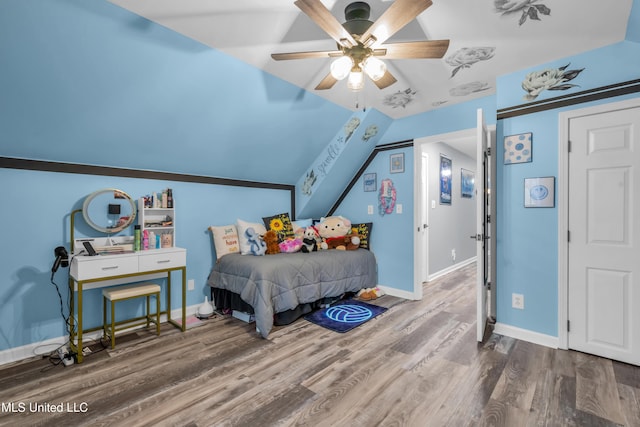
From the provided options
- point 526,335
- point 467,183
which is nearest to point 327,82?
point 526,335

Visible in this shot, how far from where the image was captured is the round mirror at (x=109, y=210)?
258cm

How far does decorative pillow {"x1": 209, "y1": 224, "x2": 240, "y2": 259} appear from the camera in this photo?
3391 millimetres

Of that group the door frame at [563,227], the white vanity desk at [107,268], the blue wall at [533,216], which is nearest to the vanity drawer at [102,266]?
the white vanity desk at [107,268]

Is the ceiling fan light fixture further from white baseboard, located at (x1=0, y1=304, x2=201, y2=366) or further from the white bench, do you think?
white baseboard, located at (x1=0, y1=304, x2=201, y2=366)

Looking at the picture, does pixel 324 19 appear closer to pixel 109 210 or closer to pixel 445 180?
pixel 109 210

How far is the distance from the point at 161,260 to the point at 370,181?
283 centimetres

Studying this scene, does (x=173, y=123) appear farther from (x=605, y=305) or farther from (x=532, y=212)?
(x=605, y=305)

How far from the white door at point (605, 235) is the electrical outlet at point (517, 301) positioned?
0.34 metres

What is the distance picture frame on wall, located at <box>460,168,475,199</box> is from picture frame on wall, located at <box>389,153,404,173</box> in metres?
2.52

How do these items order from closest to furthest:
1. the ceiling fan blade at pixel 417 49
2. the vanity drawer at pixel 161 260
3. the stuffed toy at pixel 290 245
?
the ceiling fan blade at pixel 417 49
the vanity drawer at pixel 161 260
the stuffed toy at pixel 290 245

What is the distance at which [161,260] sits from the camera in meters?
2.68

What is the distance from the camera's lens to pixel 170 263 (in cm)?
273

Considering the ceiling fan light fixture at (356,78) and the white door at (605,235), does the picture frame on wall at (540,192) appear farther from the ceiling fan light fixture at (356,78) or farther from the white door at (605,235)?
the ceiling fan light fixture at (356,78)

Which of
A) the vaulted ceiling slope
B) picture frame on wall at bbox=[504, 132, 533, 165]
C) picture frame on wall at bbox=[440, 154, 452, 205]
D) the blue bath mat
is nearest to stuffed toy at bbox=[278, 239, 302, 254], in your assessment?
the blue bath mat
